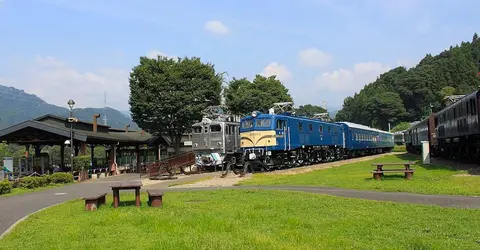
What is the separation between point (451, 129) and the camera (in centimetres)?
2723

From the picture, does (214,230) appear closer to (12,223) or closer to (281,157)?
(12,223)

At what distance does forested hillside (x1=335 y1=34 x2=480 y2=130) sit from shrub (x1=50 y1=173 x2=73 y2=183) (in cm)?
10786

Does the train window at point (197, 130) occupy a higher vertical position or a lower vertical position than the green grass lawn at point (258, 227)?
higher

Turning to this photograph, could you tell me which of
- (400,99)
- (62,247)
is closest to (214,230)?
(62,247)

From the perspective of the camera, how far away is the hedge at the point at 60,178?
85.9 feet

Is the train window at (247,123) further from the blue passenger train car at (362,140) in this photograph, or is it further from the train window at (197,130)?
the blue passenger train car at (362,140)

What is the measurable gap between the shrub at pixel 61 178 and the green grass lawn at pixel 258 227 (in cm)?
1536

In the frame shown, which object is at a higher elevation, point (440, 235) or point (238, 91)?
point (238, 91)

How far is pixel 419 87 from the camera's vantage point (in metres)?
129

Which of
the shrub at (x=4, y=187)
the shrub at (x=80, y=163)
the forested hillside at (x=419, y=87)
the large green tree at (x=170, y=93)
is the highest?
the forested hillside at (x=419, y=87)

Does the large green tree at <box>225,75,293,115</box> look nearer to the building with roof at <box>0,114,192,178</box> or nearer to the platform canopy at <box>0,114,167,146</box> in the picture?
the building with roof at <box>0,114,192,178</box>

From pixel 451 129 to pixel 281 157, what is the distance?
1071cm

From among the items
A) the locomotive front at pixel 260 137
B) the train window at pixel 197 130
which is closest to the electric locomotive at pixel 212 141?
the train window at pixel 197 130

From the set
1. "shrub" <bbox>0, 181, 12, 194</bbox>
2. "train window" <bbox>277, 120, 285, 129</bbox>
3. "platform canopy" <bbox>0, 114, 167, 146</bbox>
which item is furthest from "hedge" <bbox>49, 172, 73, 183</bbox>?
"train window" <bbox>277, 120, 285, 129</bbox>
